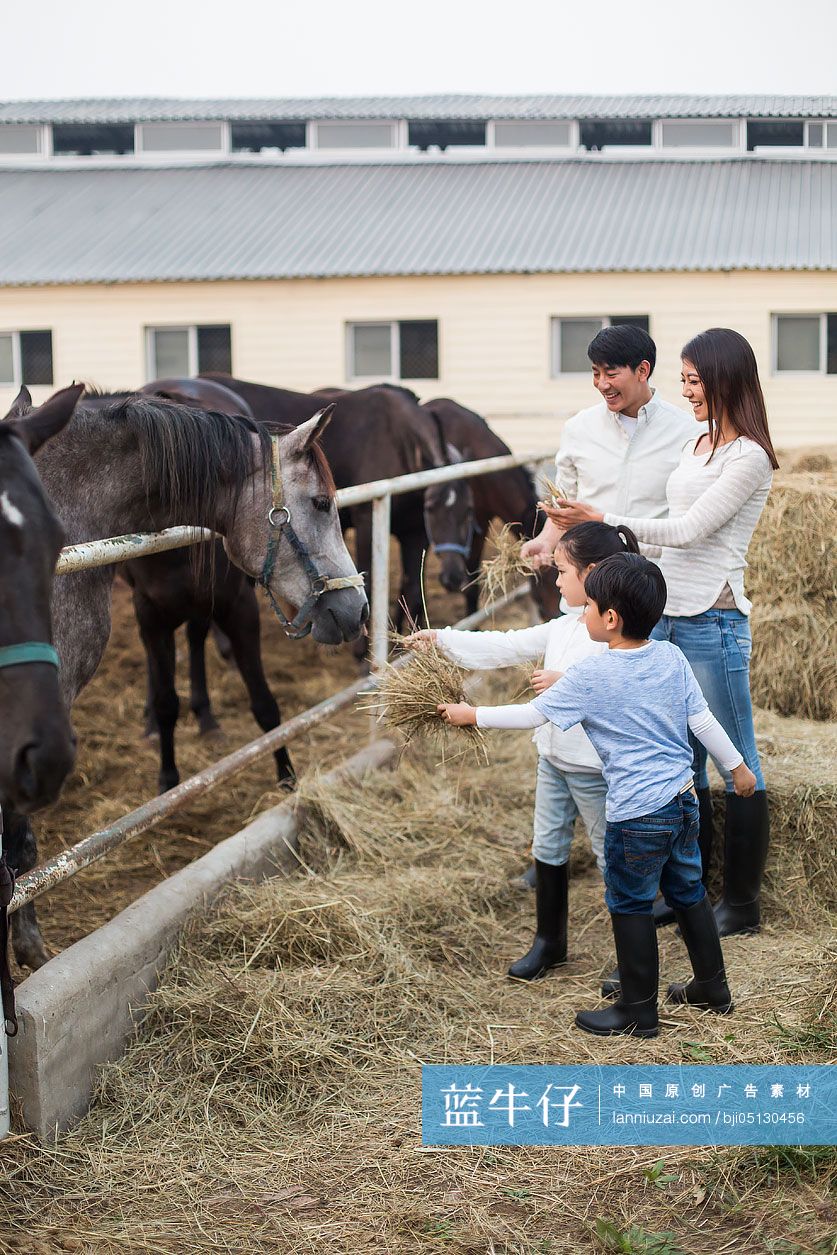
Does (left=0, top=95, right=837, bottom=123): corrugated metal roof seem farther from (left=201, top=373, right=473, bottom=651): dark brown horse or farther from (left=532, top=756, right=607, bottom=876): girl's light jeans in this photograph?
(left=532, top=756, right=607, bottom=876): girl's light jeans

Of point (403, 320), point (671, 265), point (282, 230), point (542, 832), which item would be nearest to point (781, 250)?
point (671, 265)

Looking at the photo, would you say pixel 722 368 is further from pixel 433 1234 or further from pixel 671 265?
pixel 671 265

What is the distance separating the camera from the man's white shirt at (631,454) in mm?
3480

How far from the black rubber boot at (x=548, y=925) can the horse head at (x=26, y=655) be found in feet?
5.25

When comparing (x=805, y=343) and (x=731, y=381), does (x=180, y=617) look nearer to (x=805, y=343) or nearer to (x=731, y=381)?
(x=731, y=381)

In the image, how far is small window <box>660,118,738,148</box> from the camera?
18.7 metres

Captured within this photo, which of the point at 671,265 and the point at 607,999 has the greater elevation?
the point at 671,265

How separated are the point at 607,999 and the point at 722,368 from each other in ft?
5.55

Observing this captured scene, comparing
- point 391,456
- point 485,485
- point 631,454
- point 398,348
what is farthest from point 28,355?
point 631,454

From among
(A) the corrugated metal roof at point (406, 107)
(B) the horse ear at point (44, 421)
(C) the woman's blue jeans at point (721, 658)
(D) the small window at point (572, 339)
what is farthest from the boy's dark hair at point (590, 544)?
(A) the corrugated metal roof at point (406, 107)

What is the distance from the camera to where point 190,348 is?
16.9 meters

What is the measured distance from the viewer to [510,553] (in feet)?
14.6

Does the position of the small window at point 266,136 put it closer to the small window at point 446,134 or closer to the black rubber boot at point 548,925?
the small window at point 446,134

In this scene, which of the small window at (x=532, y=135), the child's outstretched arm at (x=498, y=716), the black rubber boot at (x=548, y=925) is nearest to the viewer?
the child's outstretched arm at (x=498, y=716)
